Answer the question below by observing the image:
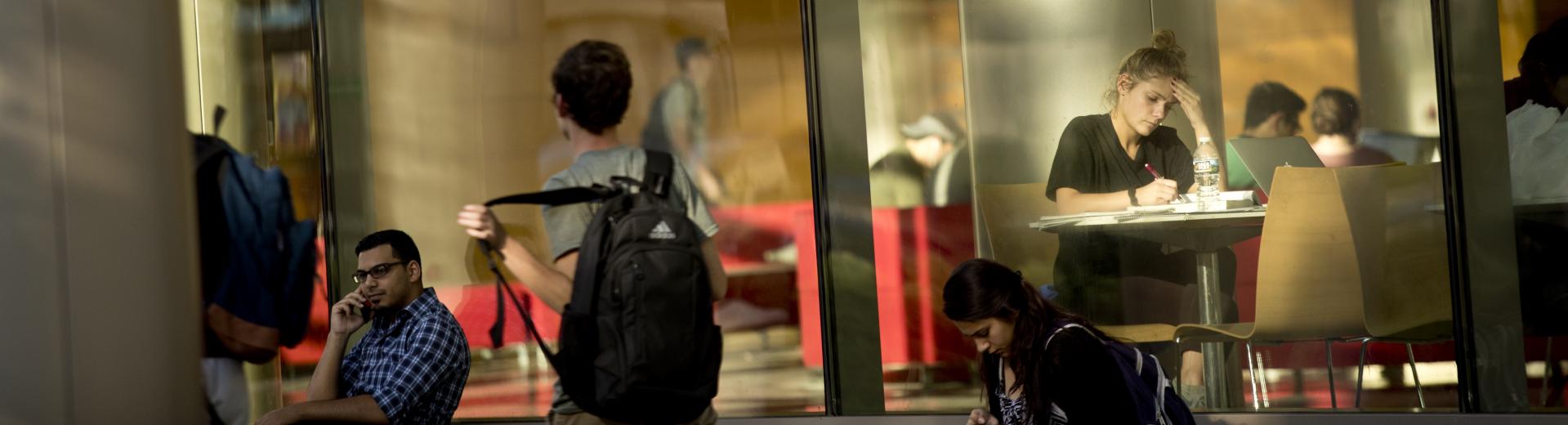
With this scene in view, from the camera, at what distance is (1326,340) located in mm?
5777

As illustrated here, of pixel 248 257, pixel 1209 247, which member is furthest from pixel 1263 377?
pixel 248 257

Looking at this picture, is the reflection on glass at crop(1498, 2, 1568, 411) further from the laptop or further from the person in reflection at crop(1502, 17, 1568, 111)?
the laptop

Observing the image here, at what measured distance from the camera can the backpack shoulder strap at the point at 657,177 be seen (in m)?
3.68

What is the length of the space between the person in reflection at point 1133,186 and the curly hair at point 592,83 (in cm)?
292

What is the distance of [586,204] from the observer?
365 cm

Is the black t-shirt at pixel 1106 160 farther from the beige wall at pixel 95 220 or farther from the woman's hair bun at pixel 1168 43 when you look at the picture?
the beige wall at pixel 95 220

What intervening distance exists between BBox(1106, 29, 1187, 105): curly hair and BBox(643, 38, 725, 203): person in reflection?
1714mm

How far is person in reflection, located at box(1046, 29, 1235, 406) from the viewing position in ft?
20.0

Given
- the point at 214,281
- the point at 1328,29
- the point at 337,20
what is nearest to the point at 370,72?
the point at 337,20

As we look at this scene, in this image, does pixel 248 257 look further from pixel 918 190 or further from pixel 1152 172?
pixel 1152 172

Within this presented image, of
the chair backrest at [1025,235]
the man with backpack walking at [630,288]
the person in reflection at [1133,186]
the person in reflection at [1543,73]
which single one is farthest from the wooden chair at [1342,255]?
the man with backpack walking at [630,288]

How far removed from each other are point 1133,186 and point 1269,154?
0.55 m

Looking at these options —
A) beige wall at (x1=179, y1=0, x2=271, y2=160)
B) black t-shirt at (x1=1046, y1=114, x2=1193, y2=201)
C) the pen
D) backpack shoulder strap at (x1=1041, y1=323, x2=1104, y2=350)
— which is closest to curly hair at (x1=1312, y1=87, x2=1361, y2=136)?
black t-shirt at (x1=1046, y1=114, x2=1193, y2=201)

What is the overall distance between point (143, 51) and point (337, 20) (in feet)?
5.69
